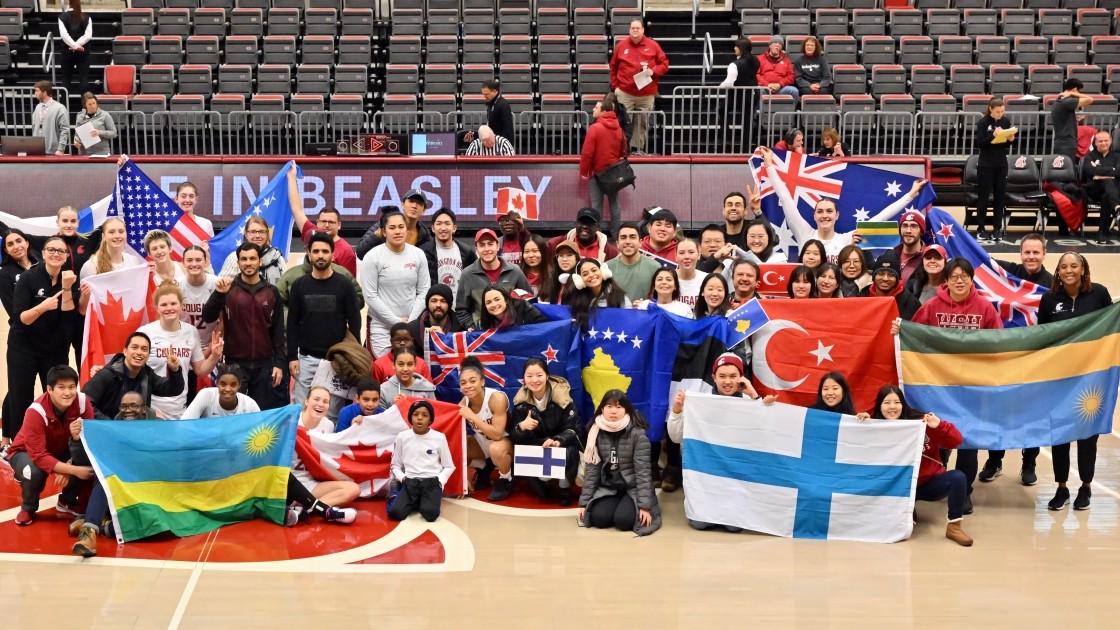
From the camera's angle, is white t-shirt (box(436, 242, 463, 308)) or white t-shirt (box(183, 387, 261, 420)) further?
white t-shirt (box(436, 242, 463, 308))

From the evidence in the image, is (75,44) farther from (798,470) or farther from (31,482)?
(798,470)

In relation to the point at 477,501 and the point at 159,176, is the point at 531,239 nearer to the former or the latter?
the point at 477,501

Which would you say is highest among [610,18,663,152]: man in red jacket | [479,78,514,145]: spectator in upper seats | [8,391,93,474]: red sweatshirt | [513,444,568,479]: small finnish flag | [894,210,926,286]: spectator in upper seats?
[610,18,663,152]: man in red jacket

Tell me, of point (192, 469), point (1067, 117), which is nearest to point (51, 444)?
point (192, 469)

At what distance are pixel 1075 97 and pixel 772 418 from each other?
1263cm

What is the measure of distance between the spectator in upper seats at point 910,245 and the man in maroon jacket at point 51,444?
6819 millimetres

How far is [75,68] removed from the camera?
77.9 ft

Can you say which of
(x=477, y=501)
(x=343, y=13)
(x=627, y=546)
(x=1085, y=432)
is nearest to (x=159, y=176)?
(x=343, y=13)

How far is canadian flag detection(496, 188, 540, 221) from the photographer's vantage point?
1802 cm

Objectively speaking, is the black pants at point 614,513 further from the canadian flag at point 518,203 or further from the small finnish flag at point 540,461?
the canadian flag at point 518,203

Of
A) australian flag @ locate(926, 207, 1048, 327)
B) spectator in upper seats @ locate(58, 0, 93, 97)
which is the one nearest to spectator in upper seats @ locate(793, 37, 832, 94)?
australian flag @ locate(926, 207, 1048, 327)

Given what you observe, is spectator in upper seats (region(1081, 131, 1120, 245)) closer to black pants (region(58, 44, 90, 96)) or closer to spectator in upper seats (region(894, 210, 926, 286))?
spectator in upper seats (region(894, 210, 926, 286))

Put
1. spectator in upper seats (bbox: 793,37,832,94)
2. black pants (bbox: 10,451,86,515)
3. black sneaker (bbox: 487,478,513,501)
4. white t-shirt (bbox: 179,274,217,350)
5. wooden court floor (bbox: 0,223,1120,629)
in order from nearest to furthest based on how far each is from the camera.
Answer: wooden court floor (bbox: 0,223,1120,629), black pants (bbox: 10,451,86,515), black sneaker (bbox: 487,478,513,501), white t-shirt (bbox: 179,274,217,350), spectator in upper seats (bbox: 793,37,832,94)

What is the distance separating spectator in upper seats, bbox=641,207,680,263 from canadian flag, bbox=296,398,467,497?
3047mm
